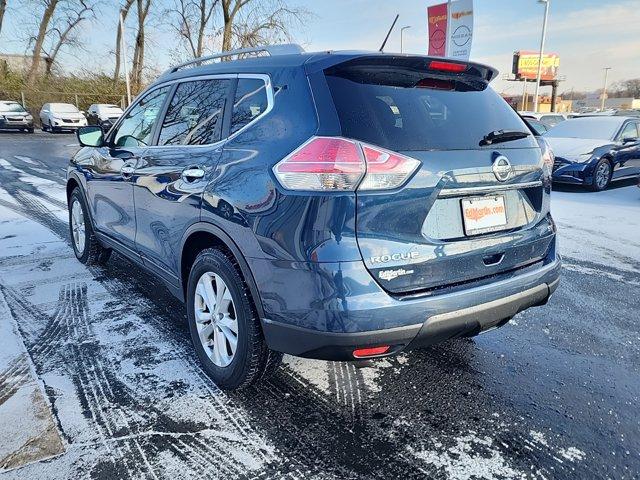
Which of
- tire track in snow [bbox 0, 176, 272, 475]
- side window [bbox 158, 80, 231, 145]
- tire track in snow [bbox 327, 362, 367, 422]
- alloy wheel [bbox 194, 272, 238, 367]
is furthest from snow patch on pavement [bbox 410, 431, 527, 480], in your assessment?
side window [bbox 158, 80, 231, 145]

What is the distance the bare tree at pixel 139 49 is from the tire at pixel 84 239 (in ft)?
112

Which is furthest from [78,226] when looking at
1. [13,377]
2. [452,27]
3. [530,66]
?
[530,66]

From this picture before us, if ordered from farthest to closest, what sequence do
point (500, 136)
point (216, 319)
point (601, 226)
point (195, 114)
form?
1. point (601, 226)
2. point (195, 114)
3. point (216, 319)
4. point (500, 136)

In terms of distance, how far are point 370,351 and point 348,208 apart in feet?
2.05

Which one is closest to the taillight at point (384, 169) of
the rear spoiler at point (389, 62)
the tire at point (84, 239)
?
the rear spoiler at point (389, 62)

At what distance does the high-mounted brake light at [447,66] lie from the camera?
8.32 ft

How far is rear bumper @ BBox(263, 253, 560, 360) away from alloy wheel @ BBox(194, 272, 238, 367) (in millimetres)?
384

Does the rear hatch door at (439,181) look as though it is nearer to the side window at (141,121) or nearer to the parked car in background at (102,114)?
the side window at (141,121)

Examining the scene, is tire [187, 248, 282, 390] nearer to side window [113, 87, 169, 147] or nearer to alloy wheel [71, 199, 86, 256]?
side window [113, 87, 169, 147]

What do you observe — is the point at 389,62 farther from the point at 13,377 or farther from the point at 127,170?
the point at 13,377

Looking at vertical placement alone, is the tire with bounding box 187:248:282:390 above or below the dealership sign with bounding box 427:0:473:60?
below

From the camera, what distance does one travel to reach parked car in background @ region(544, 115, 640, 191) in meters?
9.80

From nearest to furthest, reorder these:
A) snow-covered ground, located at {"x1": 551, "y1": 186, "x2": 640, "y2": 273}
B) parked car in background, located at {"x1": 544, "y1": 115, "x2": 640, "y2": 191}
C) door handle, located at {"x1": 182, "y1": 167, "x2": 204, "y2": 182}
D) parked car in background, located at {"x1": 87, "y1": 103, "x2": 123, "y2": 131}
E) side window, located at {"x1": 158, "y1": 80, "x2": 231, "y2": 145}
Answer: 1. door handle, located at {"x1": 182, "y1": 167, "x2": 204, "y2": 182}
2. side window, located at {"x1": 158, "y1": 80, "x2": 231, "y2": 145}
3. snow-covered ground, located at {"x1": 551, "y1": 186, "x2": 640, "y2": 273}
4. parked car in background, located at {"x1": 544, "y1": 115, "x2": 640, "y2": 191}
5. parked car in background, located at {"x1": 87, "y1": 103, "x2": 123, "y2": 131}

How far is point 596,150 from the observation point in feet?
32.7
